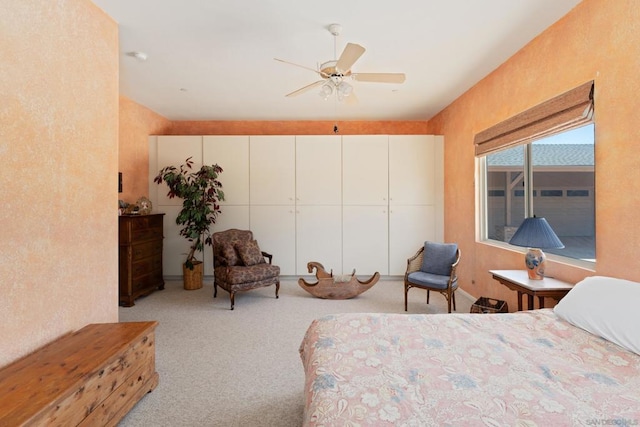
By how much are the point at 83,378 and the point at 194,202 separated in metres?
3.46

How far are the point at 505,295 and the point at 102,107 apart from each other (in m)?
4.22

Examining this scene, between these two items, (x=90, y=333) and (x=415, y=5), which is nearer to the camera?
(x=90, y=333)

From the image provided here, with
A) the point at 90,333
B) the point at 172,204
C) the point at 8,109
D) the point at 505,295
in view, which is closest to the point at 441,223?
the point at 505,295

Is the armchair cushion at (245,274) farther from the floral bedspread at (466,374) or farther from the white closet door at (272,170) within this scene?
the floral bedspread at (466,374)

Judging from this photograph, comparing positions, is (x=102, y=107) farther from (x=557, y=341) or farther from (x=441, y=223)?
(x=441, y=223)

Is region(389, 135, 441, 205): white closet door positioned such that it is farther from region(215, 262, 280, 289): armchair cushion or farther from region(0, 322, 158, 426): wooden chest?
region(0, 322, 158, 426): wooden chest

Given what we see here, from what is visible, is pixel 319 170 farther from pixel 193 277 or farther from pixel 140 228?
pixel 140 228

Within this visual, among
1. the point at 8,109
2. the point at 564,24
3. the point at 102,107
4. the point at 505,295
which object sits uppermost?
the point at 564,24

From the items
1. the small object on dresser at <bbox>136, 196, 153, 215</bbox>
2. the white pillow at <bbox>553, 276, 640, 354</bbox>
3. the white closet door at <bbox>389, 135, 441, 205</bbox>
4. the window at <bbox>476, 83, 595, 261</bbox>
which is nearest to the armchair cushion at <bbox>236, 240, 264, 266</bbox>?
the small object on dresser at <bbox>136, 196, 153, 215</bbox>

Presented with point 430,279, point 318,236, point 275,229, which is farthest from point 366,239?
point 430,279

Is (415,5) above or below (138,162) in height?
above

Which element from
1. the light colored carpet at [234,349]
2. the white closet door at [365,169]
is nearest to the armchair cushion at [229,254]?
the light colored carpet at [234,349]

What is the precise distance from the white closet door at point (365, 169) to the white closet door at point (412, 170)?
116 millimetres

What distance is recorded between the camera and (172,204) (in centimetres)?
524
